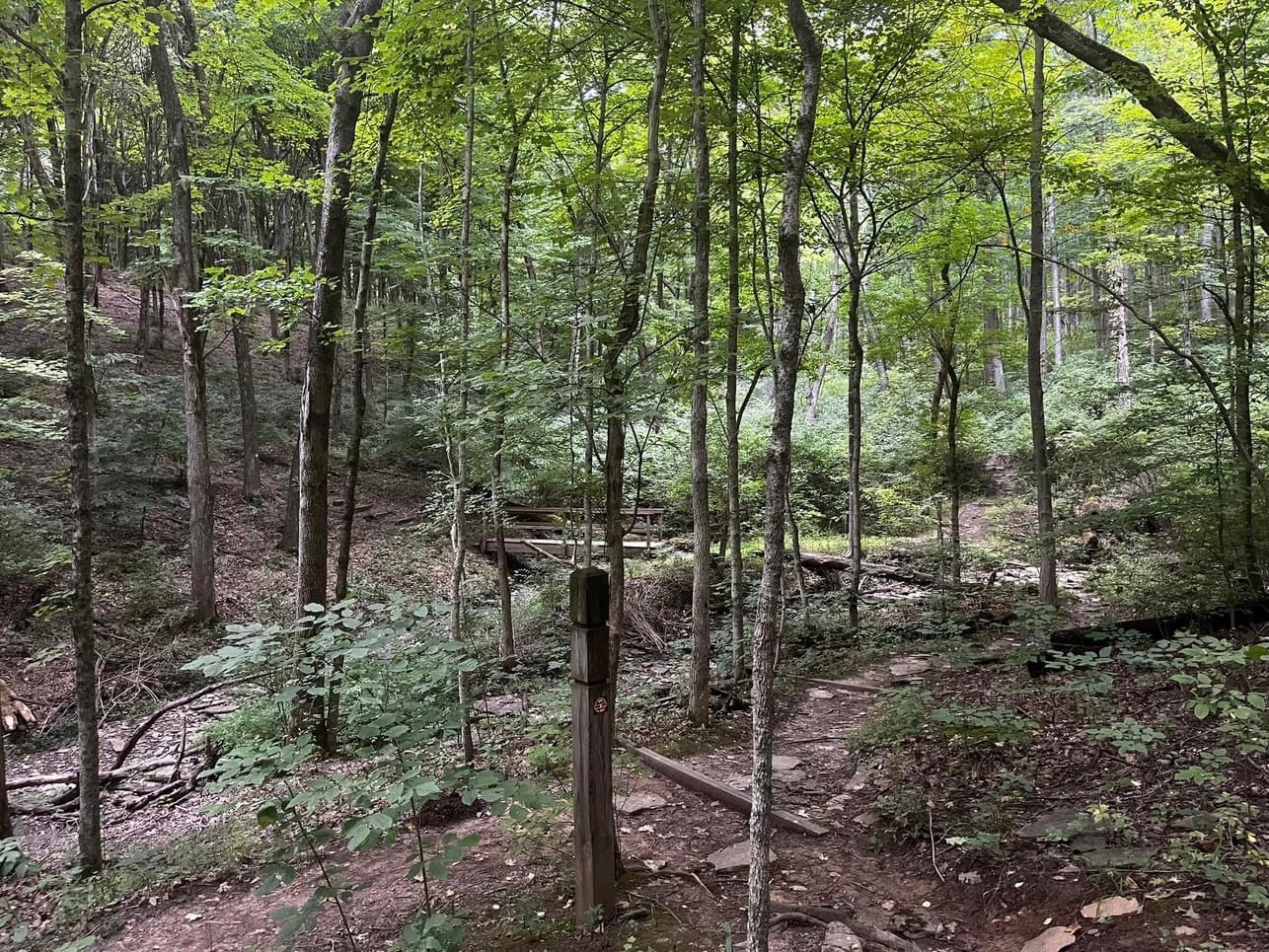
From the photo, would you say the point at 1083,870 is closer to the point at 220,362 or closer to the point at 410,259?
the point at 410,259

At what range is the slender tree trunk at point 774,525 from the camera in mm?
2643

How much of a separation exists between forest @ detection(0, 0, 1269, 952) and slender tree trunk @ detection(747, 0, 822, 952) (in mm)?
22

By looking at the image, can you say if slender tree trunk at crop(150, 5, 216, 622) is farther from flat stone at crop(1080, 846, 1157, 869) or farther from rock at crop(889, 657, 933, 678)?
flat stone at crop(1080, 846, 1157, 869)

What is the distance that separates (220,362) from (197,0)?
17522mm

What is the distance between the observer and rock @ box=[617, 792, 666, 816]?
15.9 feet

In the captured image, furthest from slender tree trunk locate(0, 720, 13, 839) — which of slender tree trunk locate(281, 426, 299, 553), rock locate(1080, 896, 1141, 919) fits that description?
slender tree trunk locate(281, 426, 299, 553)

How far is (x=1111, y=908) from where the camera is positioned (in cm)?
293

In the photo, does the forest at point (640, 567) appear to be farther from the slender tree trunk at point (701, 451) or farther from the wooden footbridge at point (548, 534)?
the wooden footbridge at point (548, 534)

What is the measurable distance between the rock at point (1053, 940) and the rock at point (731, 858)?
1413 mm

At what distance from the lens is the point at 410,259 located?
833cm

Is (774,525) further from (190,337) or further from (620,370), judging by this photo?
(190,337)

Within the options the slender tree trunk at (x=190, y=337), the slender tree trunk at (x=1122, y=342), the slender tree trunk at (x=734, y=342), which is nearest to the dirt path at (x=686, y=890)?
the slender tree trunk at (x=734, y=342)

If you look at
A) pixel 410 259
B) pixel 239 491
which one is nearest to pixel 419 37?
pixel 410 259

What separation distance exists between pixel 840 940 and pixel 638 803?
201cm
